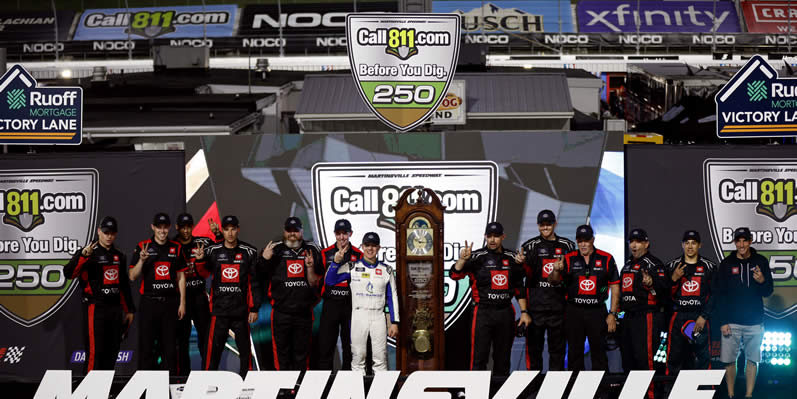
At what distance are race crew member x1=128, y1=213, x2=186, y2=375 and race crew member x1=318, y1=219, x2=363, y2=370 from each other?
140 cm

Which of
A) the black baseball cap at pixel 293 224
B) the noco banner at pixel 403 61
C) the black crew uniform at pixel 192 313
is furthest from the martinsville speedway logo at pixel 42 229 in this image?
the noco banner at pixel 403 61

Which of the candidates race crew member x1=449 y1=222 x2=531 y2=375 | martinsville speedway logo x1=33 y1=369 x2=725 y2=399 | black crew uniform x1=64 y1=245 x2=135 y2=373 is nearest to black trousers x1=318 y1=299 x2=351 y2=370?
race crew member x1=449 y1=222 x2=531 y2=375

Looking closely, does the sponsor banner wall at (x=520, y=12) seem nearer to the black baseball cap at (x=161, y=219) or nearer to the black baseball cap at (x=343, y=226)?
the black baseball cap at (x=343, y=226)

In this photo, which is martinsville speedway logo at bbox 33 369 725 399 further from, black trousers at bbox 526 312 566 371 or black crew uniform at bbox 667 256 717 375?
black trousers at bbox 526 312 566 371

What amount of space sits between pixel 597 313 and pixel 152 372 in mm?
4176

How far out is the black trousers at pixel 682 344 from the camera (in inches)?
339

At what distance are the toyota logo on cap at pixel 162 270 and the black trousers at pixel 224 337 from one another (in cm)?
63

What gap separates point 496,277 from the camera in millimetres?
8633

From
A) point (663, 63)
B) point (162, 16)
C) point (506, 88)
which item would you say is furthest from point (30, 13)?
point (506, 88)

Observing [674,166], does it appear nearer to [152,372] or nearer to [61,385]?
[152,372]

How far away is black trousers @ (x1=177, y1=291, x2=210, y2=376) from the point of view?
8.94m

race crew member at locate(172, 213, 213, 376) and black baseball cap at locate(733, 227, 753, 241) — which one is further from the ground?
black baseball cap at locate(733, 227, 753, 241)

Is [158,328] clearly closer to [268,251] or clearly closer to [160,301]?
[160,301]

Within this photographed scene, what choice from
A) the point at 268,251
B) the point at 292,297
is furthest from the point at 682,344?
the point at 268,251
